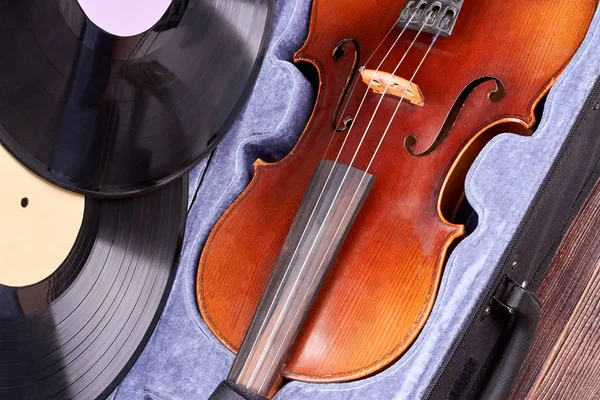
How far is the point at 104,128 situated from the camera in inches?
40.4

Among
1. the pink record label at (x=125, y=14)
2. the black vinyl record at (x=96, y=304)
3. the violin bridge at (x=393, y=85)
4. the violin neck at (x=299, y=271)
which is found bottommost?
the black vinyl record at (x=96, y=304)

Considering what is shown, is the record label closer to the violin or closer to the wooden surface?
the violin

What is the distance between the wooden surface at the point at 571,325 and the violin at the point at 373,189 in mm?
375

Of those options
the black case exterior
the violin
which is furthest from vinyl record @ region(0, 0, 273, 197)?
the black case exterior

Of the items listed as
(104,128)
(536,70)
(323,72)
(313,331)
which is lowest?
(313,331)

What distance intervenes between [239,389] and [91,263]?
32cm

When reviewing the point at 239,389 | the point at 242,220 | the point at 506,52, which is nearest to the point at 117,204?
the point at 242,220

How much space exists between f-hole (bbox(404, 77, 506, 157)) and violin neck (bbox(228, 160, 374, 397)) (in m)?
0.10

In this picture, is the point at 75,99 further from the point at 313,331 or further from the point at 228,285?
the point at 313,331

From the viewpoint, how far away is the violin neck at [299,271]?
0.98 metres

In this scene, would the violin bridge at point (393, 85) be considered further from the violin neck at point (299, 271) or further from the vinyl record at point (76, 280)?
the vinyl record at point (76, 280)

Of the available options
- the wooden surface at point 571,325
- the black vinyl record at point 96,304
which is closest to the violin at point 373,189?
the black vinyl record at point 96,304

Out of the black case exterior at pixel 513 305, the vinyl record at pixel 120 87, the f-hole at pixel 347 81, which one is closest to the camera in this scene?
the vinyl record at pixel 120 87

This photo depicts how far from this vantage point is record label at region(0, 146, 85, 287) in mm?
918
